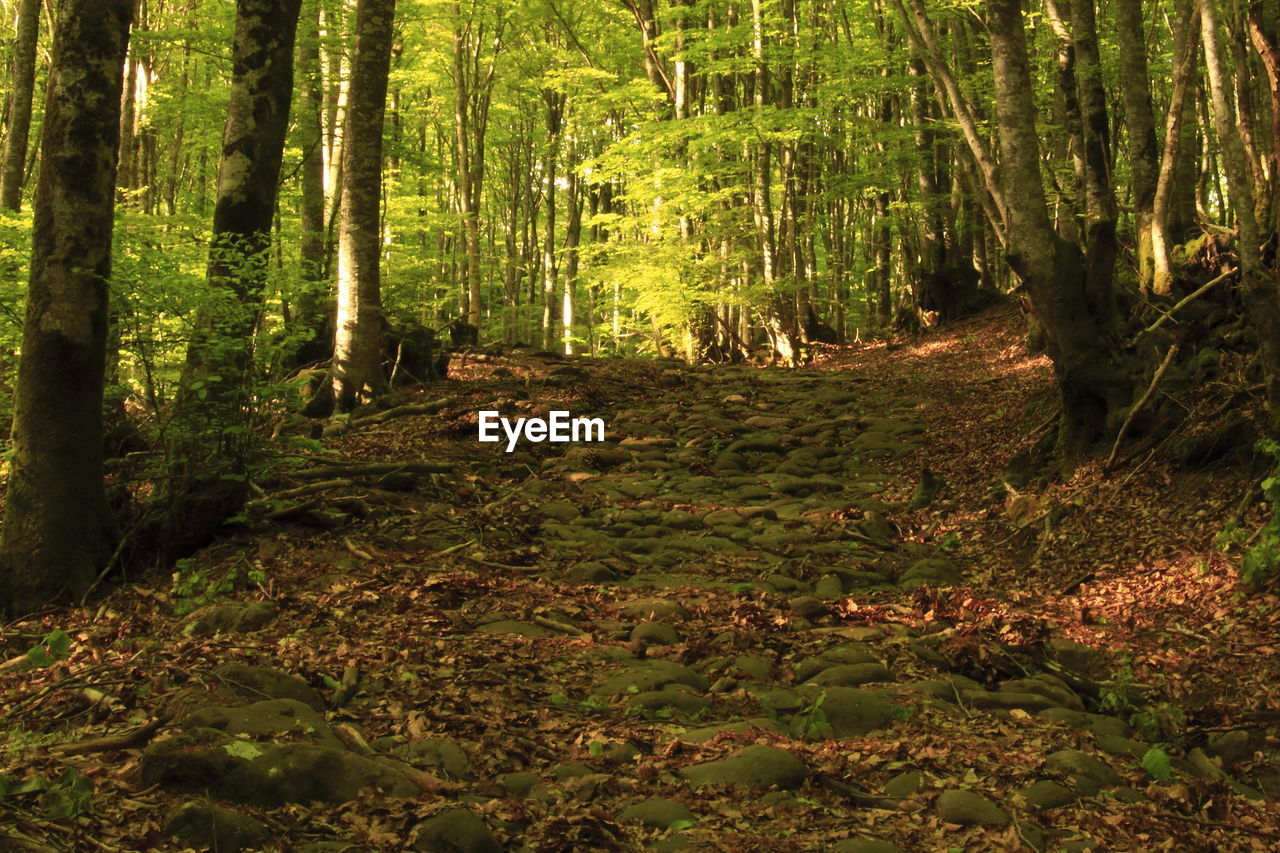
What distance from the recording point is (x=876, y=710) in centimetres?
498

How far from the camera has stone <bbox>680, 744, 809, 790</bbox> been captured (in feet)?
13.6

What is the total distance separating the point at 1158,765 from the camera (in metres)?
4.44

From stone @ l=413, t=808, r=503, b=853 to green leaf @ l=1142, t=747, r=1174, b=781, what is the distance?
3079 millimetres

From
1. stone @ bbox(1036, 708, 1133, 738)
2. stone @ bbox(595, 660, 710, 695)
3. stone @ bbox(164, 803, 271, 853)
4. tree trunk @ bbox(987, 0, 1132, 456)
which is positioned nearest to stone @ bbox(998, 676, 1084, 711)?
stone @ bbox(1036, 708, 1133, 738)

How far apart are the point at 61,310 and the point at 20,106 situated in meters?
7.37

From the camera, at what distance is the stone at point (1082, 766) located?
14.2 ft

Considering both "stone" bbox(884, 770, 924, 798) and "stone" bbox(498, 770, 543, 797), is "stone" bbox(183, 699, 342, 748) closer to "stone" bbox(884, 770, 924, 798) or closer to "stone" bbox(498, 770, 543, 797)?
"stone" bbox(498, 770, 543, 797)

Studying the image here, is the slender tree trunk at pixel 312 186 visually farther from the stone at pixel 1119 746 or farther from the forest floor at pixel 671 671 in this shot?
the stone at pixel 1119 746

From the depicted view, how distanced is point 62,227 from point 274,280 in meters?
1.42

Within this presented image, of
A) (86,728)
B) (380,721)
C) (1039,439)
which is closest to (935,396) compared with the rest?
(1039,439)

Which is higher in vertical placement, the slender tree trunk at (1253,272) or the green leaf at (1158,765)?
the slender tree trunk at (1253,272)

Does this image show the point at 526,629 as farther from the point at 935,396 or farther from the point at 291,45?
the point at 935,396

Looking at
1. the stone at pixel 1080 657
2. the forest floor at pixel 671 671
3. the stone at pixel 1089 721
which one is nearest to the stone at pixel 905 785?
the forest floor at pixel 671 671

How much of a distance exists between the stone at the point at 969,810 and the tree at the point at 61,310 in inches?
213
